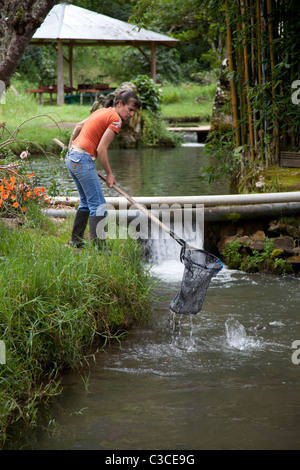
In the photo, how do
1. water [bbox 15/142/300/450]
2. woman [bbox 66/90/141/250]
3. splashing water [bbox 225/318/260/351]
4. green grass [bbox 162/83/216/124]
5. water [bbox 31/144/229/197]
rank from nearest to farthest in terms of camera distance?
water [bbox 15/142/300/450]
splashing water [bbox 225/318/260/351]
woman [bbox 66/90/141/250]
water [bbox 31/144/229/197]
green grass [bbox 162/83/216/124]

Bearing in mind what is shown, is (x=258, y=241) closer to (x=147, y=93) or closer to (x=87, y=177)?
(x=87, y=177)

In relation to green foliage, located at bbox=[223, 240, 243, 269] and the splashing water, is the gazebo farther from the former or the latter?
the splashing water

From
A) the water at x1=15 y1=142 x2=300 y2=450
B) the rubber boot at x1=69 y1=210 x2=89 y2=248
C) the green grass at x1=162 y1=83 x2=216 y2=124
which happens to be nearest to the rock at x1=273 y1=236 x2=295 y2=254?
the water at x1=15 y1=142 x2=300 y2=450

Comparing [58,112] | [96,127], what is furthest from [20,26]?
[58,112]

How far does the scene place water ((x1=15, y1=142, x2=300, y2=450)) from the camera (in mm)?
2930

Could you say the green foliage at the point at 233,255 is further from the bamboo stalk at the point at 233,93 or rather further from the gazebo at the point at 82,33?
the gazebo at the point at 82,33

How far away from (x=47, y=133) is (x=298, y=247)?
339 inches

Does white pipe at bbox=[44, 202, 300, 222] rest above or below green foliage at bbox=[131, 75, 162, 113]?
below

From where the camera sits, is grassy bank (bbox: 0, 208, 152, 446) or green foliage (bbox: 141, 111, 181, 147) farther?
green foliage (bbox: 141, 111, 181, 147)

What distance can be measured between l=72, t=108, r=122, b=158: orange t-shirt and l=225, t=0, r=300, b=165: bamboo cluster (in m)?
2.42

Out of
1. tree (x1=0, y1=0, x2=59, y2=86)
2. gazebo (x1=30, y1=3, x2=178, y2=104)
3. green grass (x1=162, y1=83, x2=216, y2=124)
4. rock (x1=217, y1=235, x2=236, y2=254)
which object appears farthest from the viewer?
green grass (x1=162, y1=83, x2=216, y2=124)

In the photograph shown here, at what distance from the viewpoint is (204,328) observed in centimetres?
432

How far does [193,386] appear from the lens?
11.3 feet

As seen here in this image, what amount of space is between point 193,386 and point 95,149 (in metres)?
2.15
